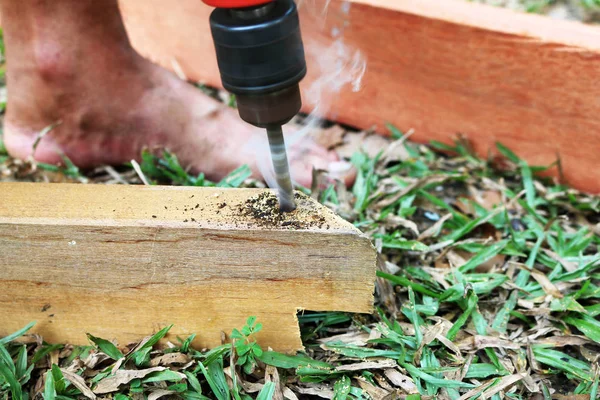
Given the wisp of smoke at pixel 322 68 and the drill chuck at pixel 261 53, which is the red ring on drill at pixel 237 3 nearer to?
the drill chuck at pixel 261 53

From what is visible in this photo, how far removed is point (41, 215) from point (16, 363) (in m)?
0.37

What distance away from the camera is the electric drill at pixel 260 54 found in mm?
867

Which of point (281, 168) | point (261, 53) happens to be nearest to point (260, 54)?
point (261, 53)

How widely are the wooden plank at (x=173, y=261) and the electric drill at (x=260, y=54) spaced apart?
25cm

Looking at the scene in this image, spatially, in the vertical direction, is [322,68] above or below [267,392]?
above

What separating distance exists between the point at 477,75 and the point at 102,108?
44.6 inches

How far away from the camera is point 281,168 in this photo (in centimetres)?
108

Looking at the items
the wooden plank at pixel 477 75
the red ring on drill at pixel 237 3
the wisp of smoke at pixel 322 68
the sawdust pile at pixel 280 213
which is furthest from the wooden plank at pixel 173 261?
the wooden plank at pixel 477 75

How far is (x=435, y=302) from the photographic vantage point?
1.40 meters

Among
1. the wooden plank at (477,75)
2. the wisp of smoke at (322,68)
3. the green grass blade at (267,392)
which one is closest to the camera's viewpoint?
the green grass blade at (267,392)

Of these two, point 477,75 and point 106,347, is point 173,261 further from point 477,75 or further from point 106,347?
point 477,75

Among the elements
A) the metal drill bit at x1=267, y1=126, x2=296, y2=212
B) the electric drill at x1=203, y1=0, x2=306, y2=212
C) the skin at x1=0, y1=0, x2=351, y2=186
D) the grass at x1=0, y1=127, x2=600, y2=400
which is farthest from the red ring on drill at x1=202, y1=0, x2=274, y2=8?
the skin at x1=0, y1=0, x2=351, y2=186

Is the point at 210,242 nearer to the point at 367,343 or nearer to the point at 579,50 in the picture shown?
the point at 367,343

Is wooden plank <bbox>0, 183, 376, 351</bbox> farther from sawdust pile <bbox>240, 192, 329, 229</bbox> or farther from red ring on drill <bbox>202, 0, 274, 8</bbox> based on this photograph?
red ring on drill <bbox>202, 0, 274, 8</bbox>
